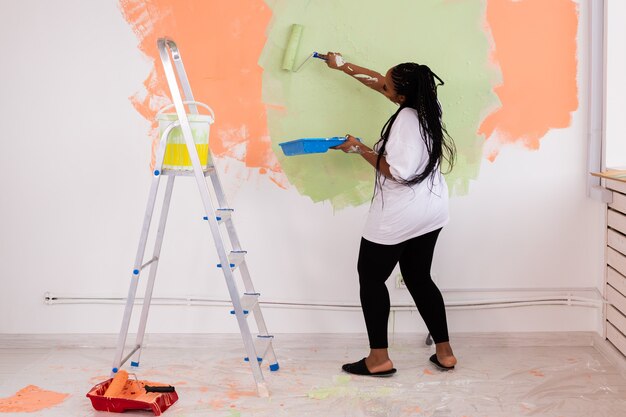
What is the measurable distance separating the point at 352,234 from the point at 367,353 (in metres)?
0.54

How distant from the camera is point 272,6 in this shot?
326 cm

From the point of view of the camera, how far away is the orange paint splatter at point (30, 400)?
2736mm

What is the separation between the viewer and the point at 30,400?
2.81 meters

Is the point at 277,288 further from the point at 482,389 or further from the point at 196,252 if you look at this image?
the point at 482,389

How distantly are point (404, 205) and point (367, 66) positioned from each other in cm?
73

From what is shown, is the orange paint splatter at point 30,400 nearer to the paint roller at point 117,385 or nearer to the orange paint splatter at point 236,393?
the paint roller at point 117,385

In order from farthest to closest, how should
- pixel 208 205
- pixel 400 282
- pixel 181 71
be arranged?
pixel 400 282, pixel 181 71, pixel 208 205

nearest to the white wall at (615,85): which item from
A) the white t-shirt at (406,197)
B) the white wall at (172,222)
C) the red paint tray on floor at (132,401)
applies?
the white wall at (172,222)

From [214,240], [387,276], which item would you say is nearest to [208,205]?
[214,240]

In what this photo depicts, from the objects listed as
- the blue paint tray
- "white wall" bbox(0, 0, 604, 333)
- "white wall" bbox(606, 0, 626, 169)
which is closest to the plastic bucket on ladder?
the blue paint tray

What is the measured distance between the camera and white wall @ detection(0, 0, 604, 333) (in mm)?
3324

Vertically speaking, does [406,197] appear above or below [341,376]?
above

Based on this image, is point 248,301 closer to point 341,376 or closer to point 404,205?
point 341,376

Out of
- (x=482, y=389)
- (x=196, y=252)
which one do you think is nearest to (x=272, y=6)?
(x=196, y=252)
